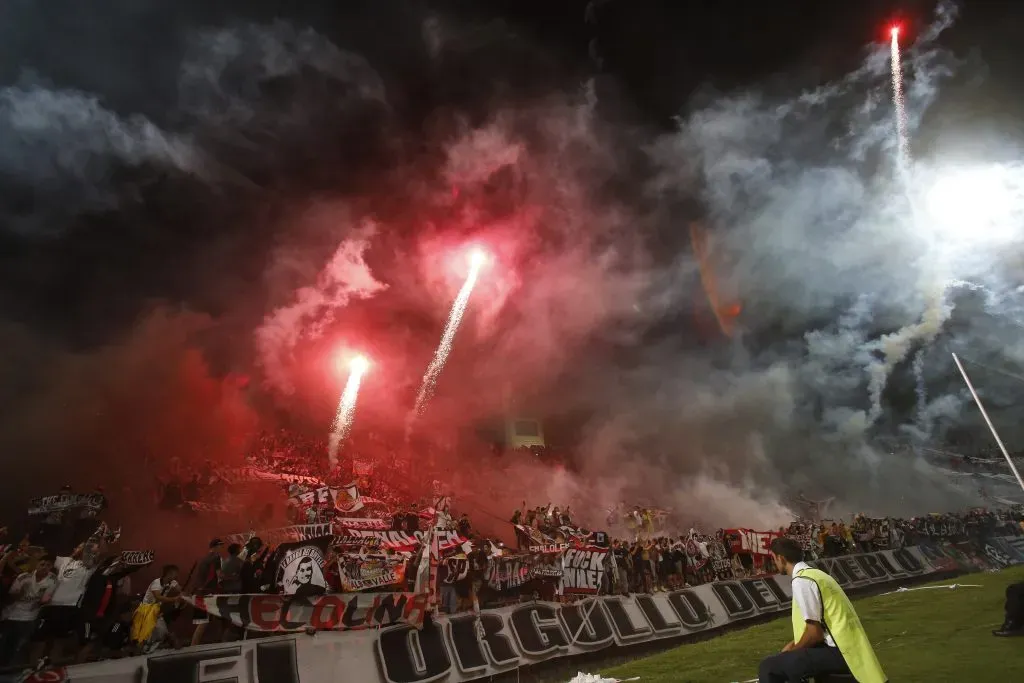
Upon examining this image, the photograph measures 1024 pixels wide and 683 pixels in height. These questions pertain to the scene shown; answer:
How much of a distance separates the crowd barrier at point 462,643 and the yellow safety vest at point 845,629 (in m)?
8.40

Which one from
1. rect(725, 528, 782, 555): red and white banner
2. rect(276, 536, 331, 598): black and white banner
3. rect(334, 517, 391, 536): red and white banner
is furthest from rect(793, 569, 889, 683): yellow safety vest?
rect(725, 528, 782, 555): red and white banner

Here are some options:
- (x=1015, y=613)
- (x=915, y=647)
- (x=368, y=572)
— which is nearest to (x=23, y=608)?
(x=368, y=572)

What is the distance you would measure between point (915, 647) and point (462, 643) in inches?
315

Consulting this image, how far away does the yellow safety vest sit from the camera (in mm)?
3785

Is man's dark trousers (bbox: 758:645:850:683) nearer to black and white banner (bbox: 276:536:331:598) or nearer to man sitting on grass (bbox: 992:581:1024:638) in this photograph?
man sitting on grass (bbox: 992:581:1024:638)

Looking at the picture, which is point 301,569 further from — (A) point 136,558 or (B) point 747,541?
(B) point 747,541

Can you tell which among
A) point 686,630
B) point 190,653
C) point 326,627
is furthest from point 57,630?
point 686,630

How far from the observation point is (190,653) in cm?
853

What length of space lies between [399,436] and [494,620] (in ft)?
63.3

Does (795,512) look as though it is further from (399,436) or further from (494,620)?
(494,620)

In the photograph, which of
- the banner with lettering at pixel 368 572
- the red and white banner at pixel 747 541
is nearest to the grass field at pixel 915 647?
the banner with lettering at pixel 368 572

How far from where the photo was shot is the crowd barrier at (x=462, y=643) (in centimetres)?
848

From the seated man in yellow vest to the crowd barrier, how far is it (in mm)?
8183

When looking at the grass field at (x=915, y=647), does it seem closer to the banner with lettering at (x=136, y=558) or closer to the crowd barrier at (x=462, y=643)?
the crowd barrier at (x=462, y=643)
